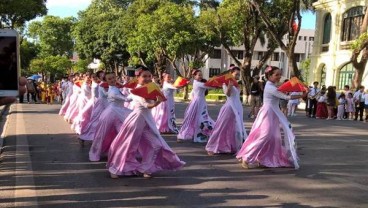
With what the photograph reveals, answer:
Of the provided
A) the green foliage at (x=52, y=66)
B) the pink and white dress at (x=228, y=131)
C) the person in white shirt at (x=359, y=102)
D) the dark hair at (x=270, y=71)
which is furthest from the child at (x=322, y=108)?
the green foliage at (x=52, y=66)

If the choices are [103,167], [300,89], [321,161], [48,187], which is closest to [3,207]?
[48,187]

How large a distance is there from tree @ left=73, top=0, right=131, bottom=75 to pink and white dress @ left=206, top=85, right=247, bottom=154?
3804 cm

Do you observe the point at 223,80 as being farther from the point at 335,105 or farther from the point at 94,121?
the point at 335,105

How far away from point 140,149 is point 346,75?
27493mm

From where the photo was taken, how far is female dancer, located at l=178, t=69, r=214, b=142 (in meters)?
11.4

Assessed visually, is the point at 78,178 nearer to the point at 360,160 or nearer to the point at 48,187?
the point at 48,187

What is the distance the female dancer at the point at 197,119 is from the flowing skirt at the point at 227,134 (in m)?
1.85

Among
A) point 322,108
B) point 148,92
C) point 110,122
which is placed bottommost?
point 322,108

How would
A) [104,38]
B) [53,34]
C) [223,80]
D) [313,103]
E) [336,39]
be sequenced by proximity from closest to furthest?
[223,80] < [313,103] < [336,39] < [104,38] < [53,34]

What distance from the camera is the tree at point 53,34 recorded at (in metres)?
78.1

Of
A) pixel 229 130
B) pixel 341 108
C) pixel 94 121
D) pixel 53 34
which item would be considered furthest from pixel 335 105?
pixel 53 34

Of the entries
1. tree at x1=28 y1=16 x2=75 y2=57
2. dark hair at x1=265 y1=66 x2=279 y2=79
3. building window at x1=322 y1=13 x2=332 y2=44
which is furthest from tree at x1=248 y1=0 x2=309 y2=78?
tree at x1=28 y1=16 x2=75 y2=57

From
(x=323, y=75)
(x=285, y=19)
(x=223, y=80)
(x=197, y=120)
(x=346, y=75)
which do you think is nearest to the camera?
(x=223, y=80)

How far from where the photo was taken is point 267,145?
7945mm
